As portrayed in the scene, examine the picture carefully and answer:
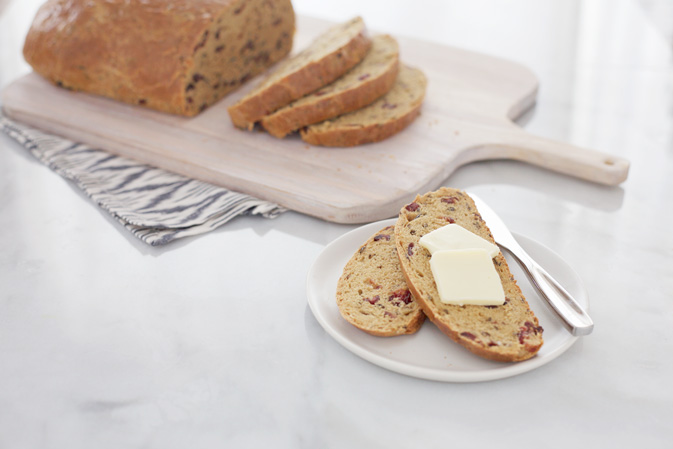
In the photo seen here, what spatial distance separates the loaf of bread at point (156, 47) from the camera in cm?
313

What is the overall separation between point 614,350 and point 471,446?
A: 24.4 inches

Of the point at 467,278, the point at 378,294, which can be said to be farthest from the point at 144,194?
the point at 467,278

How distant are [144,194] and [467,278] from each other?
1.56 metres

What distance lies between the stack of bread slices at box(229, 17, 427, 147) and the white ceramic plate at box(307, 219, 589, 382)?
0.92 metres

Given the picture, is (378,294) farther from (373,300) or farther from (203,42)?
(203,42)

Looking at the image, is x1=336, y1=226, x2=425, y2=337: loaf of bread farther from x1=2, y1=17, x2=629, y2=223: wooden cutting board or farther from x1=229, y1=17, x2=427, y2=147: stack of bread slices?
x1=229, y1=17, x2=427, y2=147: stack of bread slices

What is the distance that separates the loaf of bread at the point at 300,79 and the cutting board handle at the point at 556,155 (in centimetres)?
77

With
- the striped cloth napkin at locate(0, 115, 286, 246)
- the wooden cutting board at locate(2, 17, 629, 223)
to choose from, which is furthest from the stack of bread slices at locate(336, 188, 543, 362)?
the striped cloth napkin at locate(0, 115, 286, 246)

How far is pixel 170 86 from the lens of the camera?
3162 mm

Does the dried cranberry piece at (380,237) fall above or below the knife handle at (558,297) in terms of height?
below

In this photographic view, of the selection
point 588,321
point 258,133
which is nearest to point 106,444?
point 588,321

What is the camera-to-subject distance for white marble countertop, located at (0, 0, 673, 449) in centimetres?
171

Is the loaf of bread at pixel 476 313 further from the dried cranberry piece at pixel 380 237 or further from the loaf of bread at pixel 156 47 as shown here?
the loaf of bread at pixel 156 47

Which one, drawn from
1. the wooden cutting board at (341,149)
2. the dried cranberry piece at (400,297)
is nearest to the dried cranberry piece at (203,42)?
the wooden cutting board at (341,149)
